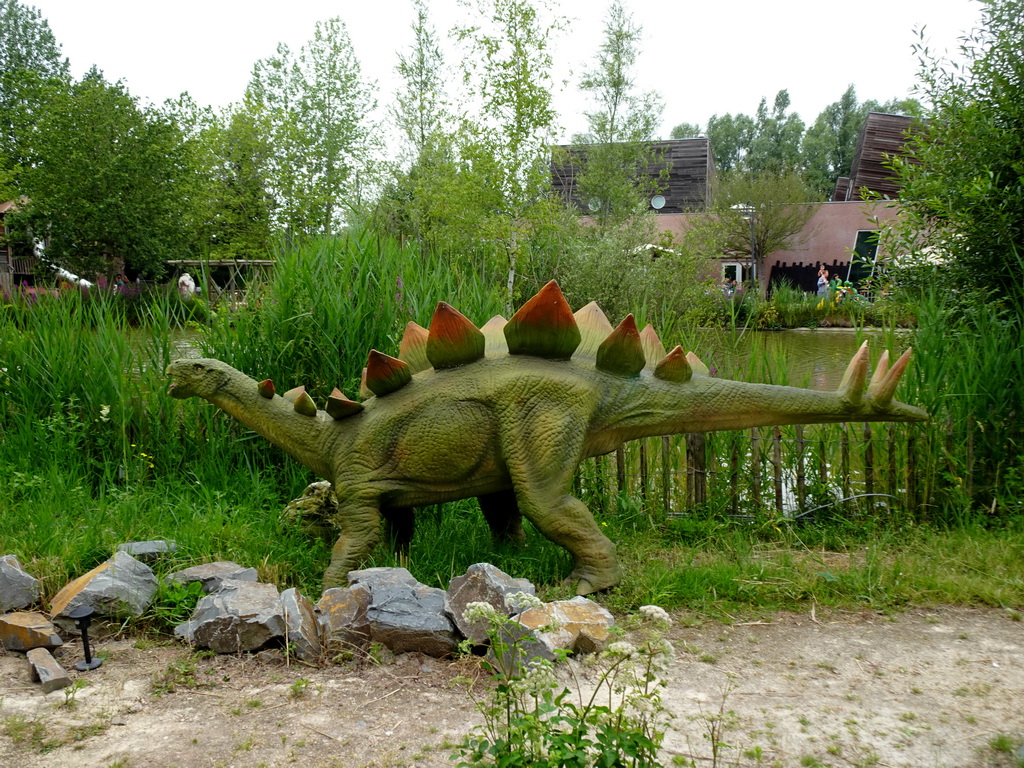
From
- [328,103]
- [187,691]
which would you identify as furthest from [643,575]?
[328,103]

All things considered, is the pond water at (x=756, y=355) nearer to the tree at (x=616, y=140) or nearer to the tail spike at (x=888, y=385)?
the tail spike at (x=888, y=385)

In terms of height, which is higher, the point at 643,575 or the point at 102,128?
the point at 102,128

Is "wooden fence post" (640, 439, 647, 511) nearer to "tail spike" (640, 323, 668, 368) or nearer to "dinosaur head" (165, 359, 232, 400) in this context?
"tail spike" (640, 323, 668, 368)

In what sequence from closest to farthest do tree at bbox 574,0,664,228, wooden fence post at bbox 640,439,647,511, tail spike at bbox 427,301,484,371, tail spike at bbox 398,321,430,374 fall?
1. tail spike at bbox 427,301,484,371
2. tail spike at bbox 398,321,430,374
3. wooden fence post at bbox 640,439,647,511
4. tree at bbox 574,0,664,228

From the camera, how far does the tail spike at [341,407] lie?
323cm

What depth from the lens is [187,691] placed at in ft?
8.04

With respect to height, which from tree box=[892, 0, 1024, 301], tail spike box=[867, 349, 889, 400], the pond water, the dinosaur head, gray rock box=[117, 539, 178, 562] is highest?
tree box=[892, 0, 1024, 301]

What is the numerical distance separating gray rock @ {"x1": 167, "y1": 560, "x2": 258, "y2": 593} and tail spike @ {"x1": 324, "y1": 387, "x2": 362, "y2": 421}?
0.72 metres

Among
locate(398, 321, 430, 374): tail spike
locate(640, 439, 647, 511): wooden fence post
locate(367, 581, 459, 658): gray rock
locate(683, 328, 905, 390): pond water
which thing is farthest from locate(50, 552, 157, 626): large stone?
locate(683, 328, 905, 390): pond water

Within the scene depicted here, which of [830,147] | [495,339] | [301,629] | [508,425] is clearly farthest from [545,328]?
[830,147]

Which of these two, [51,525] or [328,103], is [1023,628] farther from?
[328,103]

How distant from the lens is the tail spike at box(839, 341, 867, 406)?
9.96 feet

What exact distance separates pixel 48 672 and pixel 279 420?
49.3 inches

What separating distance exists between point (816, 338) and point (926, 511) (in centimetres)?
1017
